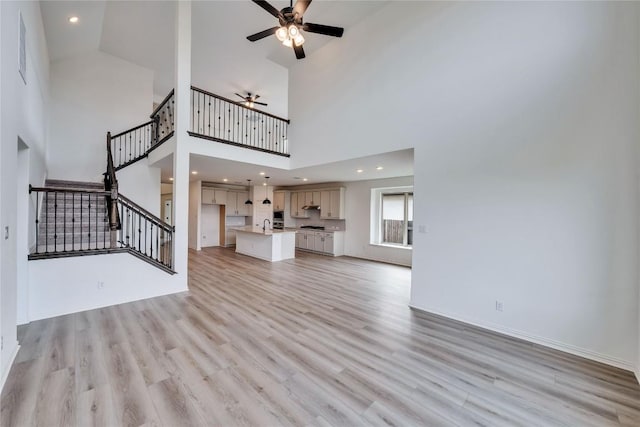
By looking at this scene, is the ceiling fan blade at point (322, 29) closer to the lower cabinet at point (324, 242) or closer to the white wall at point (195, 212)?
the lower cabinet at point (324, 242)

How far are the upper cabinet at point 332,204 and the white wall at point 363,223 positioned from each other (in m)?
0.26

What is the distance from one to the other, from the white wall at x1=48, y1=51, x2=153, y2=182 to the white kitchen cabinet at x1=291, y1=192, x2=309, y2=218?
17.7ft

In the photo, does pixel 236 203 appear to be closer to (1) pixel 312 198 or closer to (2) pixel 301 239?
(2) pixel 301 239

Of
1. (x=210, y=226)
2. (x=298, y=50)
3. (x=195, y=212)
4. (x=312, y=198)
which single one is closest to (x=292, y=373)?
(x=298, y=50)

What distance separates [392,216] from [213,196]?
653cm

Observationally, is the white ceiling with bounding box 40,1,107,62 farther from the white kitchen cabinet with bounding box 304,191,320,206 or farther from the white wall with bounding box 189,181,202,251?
the white kitchen cabinet with bounding box 304,191,320,206

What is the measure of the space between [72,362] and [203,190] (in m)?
7.54

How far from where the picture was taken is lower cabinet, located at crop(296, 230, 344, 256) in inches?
346

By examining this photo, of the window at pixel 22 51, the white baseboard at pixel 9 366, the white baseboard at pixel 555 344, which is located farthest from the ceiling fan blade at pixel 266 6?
the white baseboard at pixel 555 344

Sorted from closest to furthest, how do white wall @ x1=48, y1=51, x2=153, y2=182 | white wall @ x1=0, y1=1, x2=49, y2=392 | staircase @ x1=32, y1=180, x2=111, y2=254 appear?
white wall @ x1=0, y1=1, x2=49, y2=392 < staircase @ x1=32, y1=180, x2=111, y2=254 < white wall @ x1=48, y1=51, x2=153, y2=182

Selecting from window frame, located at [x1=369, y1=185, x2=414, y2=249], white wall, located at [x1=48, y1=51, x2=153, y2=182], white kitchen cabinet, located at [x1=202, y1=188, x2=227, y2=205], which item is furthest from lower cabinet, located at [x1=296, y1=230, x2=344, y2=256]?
white wall, located at [x1=48, y1=51, x2=153, y2=182]

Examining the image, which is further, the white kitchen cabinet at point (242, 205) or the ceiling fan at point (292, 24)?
the white kitchen cabinet at point (242, 205)

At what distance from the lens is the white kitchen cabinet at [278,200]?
10.7 m

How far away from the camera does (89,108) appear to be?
6.46 m
